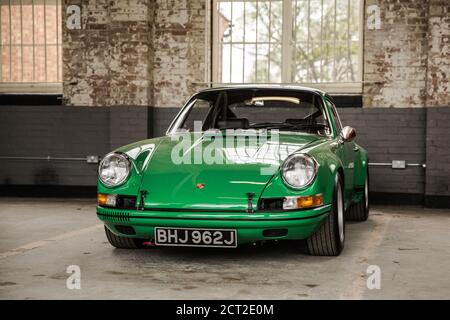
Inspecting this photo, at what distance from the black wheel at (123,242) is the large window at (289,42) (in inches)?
189

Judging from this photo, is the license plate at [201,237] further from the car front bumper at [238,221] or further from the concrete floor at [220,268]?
the concrete floor at [220,268]

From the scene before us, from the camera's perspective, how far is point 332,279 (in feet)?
13.3

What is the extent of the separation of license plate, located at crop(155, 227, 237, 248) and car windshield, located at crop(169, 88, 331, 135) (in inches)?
52.6

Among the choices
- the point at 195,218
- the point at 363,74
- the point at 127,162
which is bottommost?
the point at 195,218

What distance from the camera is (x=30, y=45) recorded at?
32.5ft

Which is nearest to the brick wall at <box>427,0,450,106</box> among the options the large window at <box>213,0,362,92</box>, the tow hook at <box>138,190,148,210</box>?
the large window at <box>213,0,362,92</box>

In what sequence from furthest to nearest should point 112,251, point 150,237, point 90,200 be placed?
point 90,200 → point 112,251 → point 150,237

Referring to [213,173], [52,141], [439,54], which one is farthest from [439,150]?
[52,141]

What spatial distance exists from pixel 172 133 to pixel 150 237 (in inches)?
50.8

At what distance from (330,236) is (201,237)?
100 cm

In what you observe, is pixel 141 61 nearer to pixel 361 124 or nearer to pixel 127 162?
pixel 361 124

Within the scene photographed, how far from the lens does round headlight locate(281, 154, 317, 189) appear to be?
4.34m
